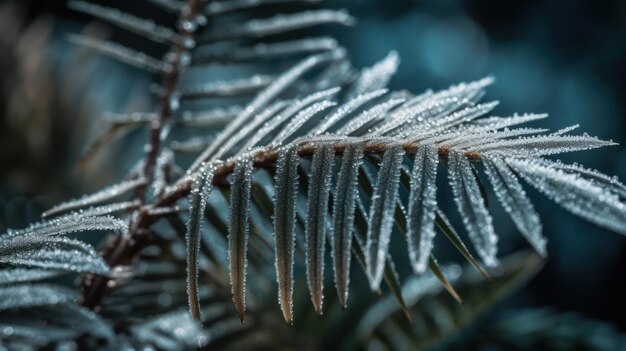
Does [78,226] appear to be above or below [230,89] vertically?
below

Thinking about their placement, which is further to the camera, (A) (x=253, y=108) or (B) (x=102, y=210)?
(A) (x=253, y=108)

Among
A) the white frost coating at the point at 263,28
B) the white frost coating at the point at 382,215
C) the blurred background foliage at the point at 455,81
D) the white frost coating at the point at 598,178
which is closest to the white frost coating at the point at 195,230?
the white frost coating at the point at 382,215

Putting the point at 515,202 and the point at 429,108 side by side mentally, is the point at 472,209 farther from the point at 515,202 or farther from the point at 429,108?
the point at 429,108

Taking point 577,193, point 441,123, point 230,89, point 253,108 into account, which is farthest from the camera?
point 230,89

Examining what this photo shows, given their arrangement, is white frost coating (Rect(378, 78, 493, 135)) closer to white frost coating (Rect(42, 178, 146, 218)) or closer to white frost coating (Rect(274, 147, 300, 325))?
white frost coating (Rect(274, 147, 300, 325))

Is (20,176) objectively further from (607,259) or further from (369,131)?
(607,259)

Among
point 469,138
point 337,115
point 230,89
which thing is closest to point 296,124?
point 337,115
